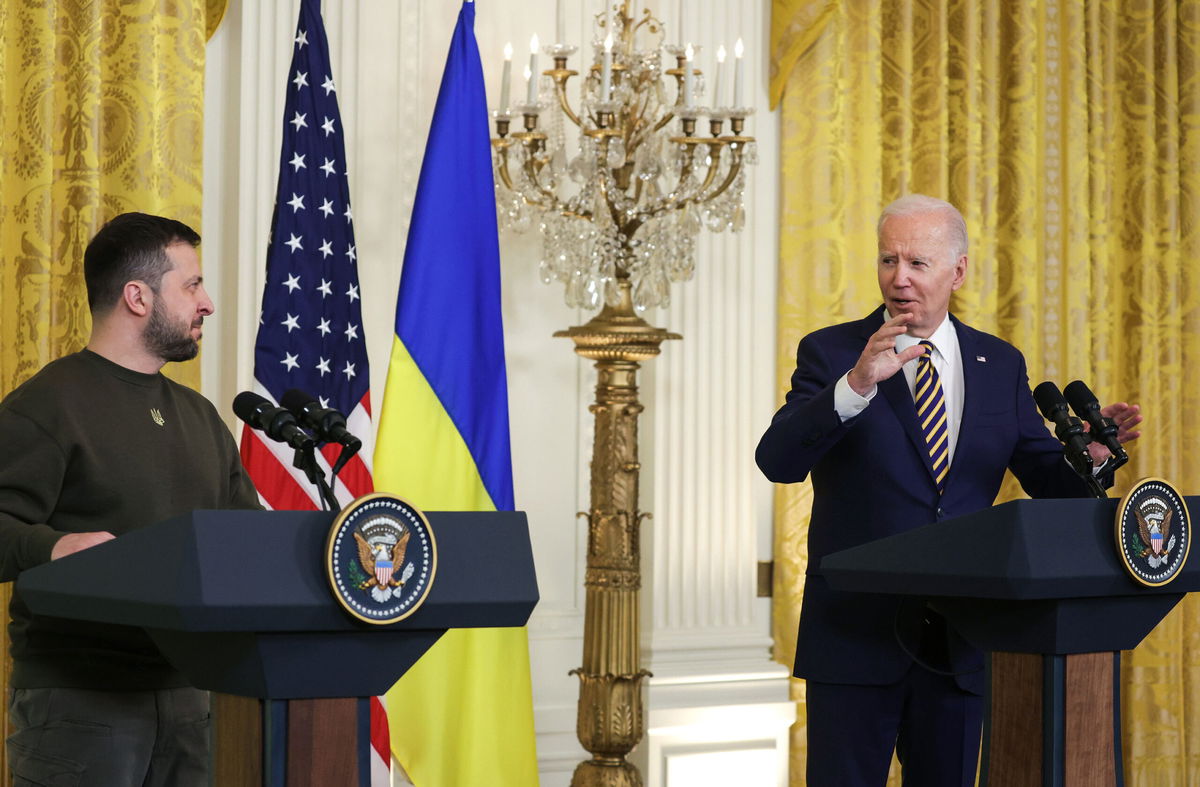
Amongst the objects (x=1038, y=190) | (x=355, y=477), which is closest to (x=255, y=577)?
(x=355, y=477)

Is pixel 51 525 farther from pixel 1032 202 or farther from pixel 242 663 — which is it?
pixel 1032 202

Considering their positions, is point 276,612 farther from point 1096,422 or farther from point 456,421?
point 456,421

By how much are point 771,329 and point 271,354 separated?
1.87 metres

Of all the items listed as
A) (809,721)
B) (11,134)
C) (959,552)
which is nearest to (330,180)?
(11,134)

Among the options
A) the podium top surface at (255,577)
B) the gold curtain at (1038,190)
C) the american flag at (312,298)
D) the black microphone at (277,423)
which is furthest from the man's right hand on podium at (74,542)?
the gold curtain at (1038,190)

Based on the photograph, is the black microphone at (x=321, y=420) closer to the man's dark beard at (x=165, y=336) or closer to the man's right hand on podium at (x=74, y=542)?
the man's right hand on podium at (x=74, y=542)

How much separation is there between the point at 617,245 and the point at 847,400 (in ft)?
4.78

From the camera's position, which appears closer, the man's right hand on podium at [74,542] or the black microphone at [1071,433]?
the man's right hand on podium at [74,542]

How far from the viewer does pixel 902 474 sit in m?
2.71

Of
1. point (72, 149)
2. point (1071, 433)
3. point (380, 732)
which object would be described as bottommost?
point (380, 732)

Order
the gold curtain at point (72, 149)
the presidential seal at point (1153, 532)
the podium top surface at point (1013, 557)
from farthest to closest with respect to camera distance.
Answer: the gold curtain at point (72, 149)
the presidential seal at point (1153, 532)
the podium top surface at point (1013, 557)

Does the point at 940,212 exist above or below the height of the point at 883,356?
above

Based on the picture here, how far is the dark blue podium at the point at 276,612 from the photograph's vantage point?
5.90 ft

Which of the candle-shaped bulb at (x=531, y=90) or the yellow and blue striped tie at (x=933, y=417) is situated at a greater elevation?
the candle-shaped bulb at (x=531, y=90)
